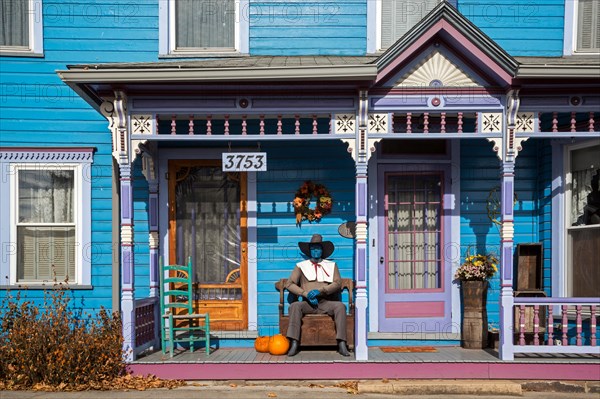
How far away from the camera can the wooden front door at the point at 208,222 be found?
30.3 ft

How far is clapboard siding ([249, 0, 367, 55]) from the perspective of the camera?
9312 mm

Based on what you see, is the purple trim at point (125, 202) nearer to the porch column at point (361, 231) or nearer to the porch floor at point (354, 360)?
the porch floor at point (354, 360)

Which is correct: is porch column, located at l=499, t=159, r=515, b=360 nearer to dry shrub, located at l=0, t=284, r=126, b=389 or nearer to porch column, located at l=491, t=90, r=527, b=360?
porch column, located at l=491, t=90, r=527, b=360

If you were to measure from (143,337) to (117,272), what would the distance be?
140 centimetres

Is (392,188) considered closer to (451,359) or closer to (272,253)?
(272,253)

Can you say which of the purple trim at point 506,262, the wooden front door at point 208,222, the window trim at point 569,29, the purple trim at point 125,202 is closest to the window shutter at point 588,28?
the window trim at point 569,29

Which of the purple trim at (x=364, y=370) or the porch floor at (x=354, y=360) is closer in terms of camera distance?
the purple trim at (x=364, y=370)

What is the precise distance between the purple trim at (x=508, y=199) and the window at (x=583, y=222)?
164 centimetres

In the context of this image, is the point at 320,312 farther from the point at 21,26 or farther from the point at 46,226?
the point at 21,26

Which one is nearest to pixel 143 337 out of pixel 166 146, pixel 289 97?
pixel 166 146

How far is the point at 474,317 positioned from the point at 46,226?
6425 millimetres

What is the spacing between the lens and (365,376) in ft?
24.8

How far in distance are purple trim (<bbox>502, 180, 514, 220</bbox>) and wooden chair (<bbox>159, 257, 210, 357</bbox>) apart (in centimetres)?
410

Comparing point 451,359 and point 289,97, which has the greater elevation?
point 289,97
